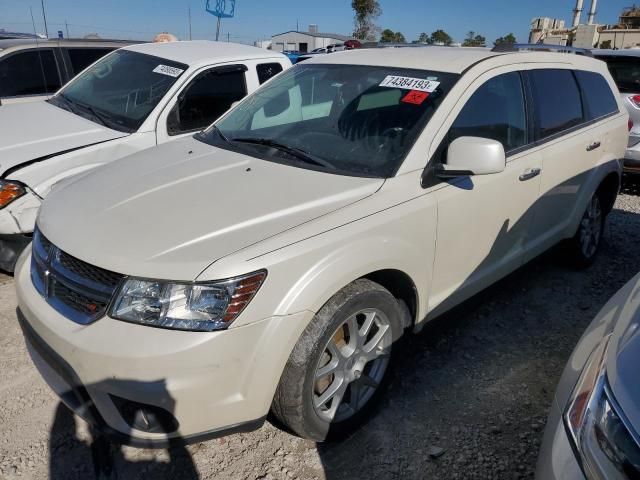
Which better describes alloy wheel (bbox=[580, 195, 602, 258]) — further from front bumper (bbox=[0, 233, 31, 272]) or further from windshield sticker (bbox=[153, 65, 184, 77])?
front bumper (bbox=[0, 233, 31, 272])

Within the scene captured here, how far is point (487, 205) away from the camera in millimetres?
2881

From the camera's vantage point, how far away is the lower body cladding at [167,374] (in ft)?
6.05

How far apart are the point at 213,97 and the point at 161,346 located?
340cm

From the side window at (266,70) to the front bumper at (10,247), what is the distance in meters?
2.70

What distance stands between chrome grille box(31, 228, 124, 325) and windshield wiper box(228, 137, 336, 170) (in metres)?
1.14

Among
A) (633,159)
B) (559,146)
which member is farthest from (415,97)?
(633,159)

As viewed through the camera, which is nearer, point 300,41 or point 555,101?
point 555,101

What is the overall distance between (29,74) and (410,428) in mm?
5635

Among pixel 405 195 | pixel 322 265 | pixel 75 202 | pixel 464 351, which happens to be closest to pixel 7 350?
pixel 75 202

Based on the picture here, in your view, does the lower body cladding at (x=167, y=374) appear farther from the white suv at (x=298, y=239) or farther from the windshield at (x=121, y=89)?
the windshield at (x=121, y=89)

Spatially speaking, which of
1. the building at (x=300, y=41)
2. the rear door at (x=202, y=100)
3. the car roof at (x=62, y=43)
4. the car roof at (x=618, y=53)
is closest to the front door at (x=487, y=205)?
the rear door at (x=202, y=100)

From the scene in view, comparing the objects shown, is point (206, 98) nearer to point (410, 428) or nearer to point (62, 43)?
point (62, 43)

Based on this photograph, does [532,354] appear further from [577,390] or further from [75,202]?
[75,202]

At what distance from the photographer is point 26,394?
9.05ft
